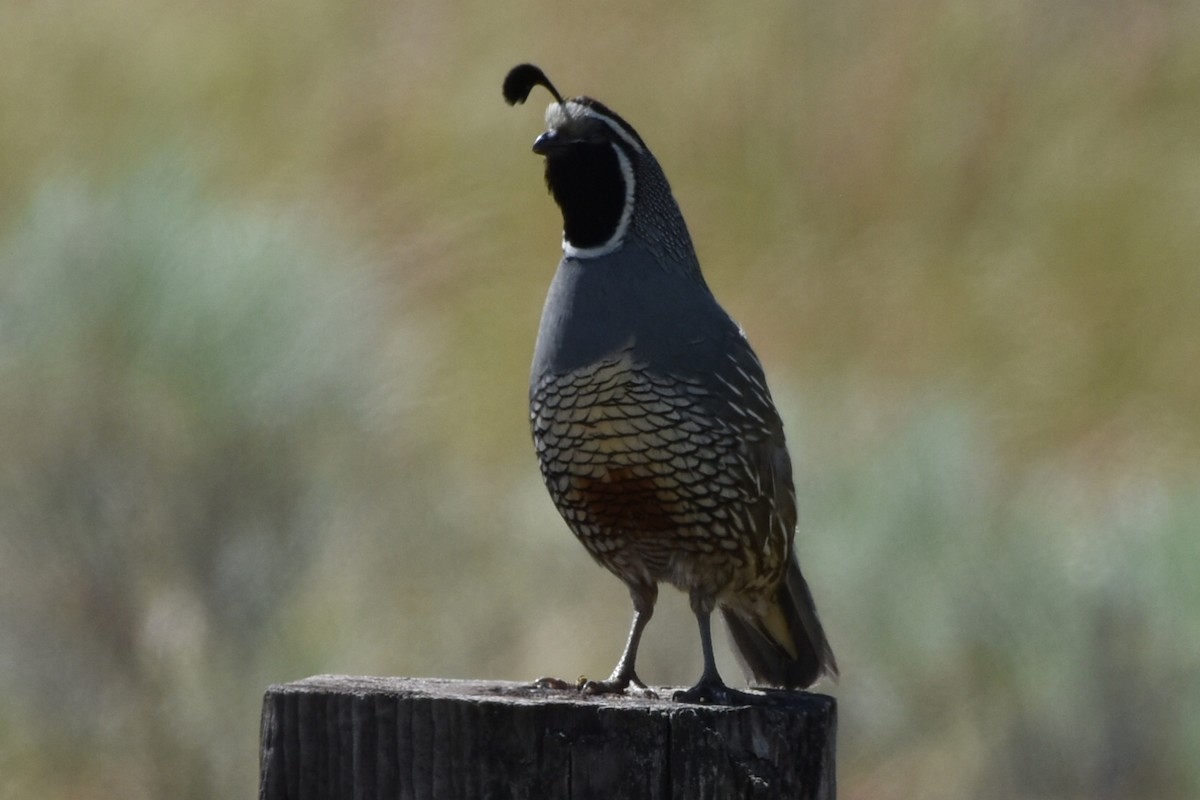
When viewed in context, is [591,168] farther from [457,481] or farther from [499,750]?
[457,481]

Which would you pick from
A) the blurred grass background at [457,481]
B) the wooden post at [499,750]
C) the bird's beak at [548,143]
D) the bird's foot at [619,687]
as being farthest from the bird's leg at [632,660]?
the blurred grass background at [457,481]

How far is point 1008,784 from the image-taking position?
5.94 m

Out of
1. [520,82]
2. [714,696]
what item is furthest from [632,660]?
[520,82]

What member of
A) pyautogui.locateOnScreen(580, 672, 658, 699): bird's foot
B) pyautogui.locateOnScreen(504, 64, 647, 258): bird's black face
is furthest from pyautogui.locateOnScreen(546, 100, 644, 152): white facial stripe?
pyautogui.locateOnScreen(580, 672, 658, 699): bird's foot

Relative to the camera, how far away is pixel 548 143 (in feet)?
10.7

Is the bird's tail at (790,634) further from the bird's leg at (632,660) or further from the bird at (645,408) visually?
the bird's leg at (632,660)

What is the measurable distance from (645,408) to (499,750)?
0.95 m

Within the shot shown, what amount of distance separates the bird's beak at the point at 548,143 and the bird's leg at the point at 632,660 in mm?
743

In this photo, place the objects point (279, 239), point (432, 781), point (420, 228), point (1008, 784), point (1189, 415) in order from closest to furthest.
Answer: point (432, 781) < point (1008, 784) < point (279, 239) < point (1189, 415) < point (420, 228)

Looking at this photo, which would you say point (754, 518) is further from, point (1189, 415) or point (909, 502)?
point (1189, 415)

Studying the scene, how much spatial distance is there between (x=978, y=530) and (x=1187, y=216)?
4.86 metres

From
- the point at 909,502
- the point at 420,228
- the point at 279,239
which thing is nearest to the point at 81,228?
the point at 279,239

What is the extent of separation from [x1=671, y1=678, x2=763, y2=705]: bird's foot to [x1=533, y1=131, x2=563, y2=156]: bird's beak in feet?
3.07

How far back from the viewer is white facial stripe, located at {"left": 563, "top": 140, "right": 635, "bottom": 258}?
324 centimetres
